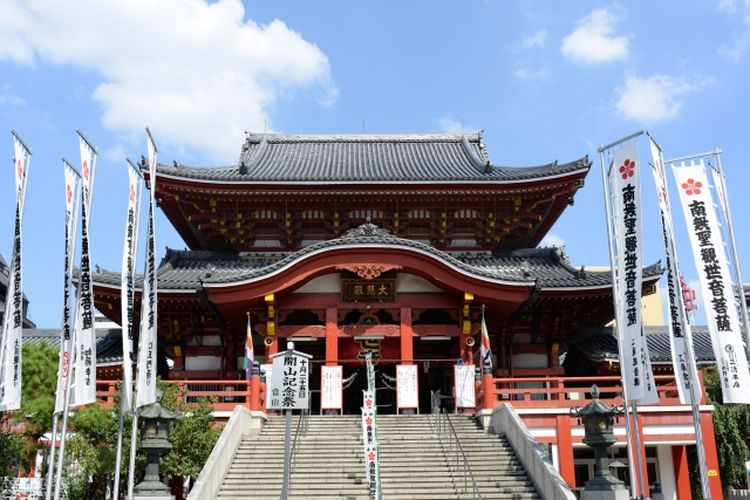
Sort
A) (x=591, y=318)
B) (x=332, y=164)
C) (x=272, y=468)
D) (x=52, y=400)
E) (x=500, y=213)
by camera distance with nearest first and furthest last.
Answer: (x=272, y=468), (x=52, y=400), (x=591, y=318), (x=500, y=213), (x=332, y=164)

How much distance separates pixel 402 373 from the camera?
17062 mm

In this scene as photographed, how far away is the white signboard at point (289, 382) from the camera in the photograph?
941 centimetres

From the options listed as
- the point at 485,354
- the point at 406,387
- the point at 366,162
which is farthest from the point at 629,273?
the point at 366,162

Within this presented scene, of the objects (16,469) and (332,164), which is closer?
(16,469)

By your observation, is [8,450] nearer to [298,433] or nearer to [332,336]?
[298,433]

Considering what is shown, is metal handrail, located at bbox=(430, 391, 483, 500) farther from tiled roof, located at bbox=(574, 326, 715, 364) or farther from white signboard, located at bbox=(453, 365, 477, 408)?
tiled roof, located at bbox=(574, 326, 715, 364)

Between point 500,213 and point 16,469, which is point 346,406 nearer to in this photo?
point 500,213

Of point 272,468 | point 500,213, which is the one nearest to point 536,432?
point 272,468

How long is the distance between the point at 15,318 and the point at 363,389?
1110 cm

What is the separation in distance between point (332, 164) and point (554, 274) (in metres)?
9.32

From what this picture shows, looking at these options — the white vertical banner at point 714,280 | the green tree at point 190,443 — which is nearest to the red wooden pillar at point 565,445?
the white vertical banner at point 714,280

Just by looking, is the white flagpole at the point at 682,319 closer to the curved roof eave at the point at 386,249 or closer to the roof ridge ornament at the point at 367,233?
the curved roof eave at the point at 386,249

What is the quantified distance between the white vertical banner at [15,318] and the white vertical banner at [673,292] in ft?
35.5

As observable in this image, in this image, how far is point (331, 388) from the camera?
17.0 meters
